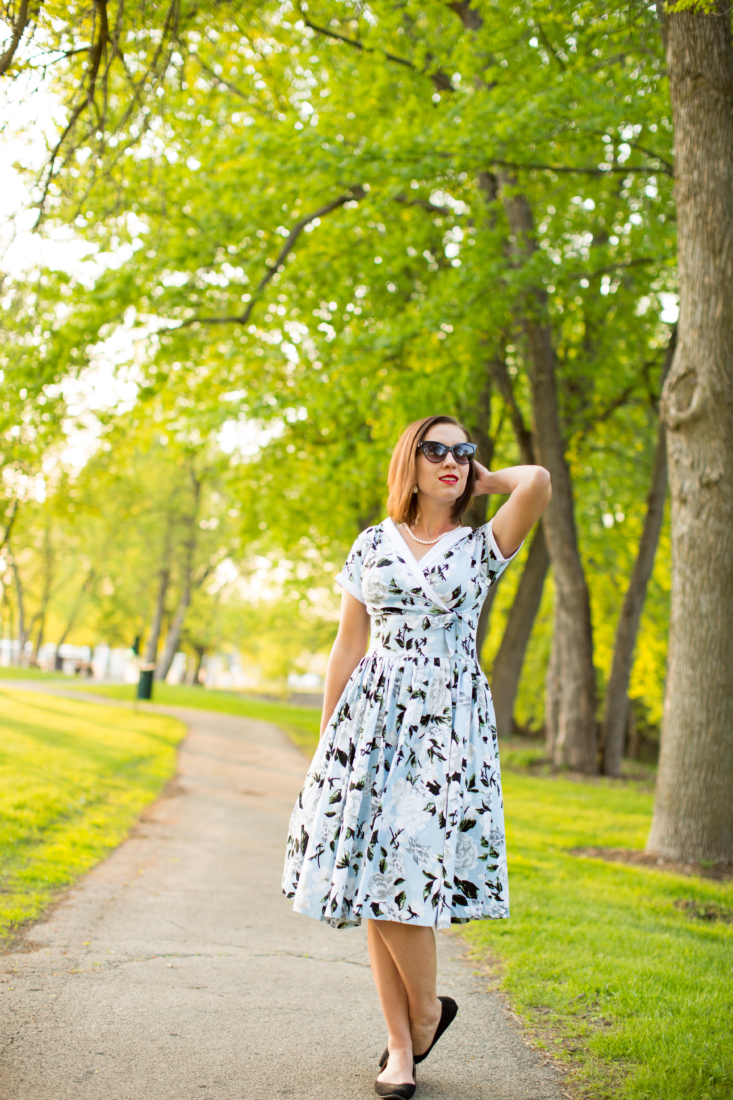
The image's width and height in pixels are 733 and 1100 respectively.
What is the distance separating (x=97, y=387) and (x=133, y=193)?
4.91 m

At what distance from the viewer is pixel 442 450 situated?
10.7 ft

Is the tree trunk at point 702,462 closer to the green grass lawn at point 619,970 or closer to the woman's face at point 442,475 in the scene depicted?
the green grass lawn at point 619,970

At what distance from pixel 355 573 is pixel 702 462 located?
4757mm

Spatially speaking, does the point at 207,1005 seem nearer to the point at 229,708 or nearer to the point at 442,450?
the point at 442,450

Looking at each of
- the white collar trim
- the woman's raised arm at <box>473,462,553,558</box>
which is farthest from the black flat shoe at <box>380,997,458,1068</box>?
the woman's raised arm at <box>473,462,553,558</box>

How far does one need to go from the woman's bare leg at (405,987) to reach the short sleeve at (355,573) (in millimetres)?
1131

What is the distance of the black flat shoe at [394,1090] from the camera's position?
9.30 feet

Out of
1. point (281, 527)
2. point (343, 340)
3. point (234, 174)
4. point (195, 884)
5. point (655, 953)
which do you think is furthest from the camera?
point (281, 527)

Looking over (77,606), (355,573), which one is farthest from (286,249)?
(77,606)

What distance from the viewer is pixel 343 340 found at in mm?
12344

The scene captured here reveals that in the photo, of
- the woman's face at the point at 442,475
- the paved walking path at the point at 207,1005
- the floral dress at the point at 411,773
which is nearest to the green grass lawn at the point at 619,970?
the paved walking path at the point at 207,1005

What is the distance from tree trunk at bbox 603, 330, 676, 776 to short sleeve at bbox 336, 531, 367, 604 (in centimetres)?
1223

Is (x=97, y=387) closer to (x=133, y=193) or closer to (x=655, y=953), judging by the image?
(x=133, y=193)

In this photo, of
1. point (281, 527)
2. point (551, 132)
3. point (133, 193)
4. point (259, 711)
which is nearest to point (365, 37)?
point (551, 132)
